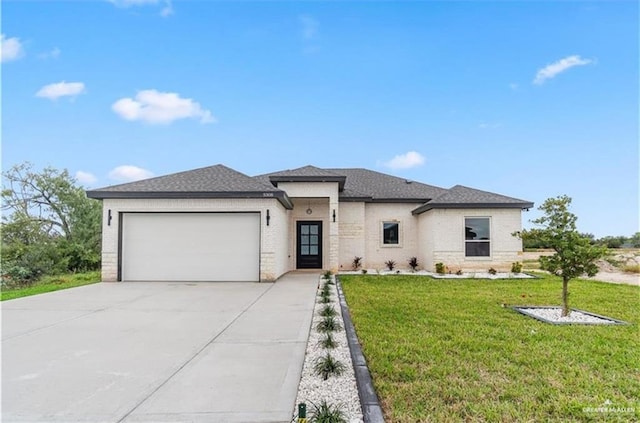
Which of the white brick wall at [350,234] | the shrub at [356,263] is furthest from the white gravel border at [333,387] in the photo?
the white brick wall at [350,234]

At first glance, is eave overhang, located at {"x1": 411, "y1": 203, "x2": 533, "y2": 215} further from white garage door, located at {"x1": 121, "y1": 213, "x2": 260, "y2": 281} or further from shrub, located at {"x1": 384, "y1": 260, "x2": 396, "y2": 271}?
white garage door, located at {"x1": 121, "y1": 213, "x2": 260, "y2": 281}

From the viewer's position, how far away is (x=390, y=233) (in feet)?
55.8

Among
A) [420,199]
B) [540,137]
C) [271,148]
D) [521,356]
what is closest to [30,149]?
[271,148]

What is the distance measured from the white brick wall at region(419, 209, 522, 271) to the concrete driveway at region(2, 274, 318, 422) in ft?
28.5

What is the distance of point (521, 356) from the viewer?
4461mm

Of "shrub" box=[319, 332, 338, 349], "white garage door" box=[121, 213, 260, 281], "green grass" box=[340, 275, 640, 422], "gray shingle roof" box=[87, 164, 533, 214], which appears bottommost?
"green grass" box=[340, 275, 640, 422]

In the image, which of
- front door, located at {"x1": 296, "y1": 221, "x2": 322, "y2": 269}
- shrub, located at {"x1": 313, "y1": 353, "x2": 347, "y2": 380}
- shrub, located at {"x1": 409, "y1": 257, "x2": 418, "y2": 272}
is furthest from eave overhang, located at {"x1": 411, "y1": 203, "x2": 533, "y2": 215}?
shrub, located at {"x1": 313, "y1": 353, "x2": 347, "y2": 380}

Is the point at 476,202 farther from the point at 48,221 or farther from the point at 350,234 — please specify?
the point at 48,221

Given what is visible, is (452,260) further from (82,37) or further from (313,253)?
(82,37)

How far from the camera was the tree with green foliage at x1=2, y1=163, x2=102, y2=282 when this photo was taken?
63.9ft

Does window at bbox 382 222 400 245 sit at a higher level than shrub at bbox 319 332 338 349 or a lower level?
higher

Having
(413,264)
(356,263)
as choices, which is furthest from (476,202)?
(356,263)

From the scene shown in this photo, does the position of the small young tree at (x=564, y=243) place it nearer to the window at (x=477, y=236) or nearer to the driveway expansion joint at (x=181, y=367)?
the driveway expansion joint at (x=181, y=367)

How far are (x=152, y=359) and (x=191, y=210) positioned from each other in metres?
8.43
